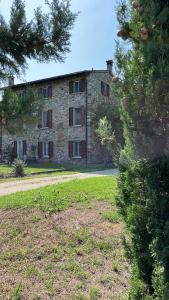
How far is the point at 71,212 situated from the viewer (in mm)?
7109

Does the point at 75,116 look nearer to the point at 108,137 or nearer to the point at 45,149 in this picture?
the point at 45,149

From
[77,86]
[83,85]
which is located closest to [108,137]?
[83,85]

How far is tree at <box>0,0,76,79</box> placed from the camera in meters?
5.61

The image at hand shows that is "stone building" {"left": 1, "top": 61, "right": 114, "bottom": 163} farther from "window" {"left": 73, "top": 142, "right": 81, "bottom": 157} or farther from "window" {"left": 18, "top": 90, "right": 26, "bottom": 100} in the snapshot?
"window" {"left": 18, "top": 90, "right": 26, "bottom": 100}

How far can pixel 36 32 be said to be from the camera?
5695 millimetres

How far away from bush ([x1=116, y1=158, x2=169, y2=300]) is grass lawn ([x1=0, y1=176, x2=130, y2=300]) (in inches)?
21.3

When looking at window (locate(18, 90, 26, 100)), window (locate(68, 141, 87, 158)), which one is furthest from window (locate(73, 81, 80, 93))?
window (locate(18, 90, 26, 100))

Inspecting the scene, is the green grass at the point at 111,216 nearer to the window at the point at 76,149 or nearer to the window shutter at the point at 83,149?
the window shutter at the point at 83,149

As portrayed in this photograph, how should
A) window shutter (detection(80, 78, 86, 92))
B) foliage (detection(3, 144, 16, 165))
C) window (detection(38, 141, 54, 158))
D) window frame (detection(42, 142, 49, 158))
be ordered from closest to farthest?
window shutter (detection(80, 78, 86, 92)), window (detection(38, 141, 54, 158)), window frame (detection(42, 142, 49, 158)), foliage (detection(3, 144, 16, 165))

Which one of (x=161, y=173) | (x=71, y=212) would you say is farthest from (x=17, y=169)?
(x=161, y=173)

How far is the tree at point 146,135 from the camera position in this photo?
2564mm

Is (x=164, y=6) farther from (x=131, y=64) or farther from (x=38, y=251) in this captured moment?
(x=38, y=251)

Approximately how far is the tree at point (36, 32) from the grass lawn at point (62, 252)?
252 cm

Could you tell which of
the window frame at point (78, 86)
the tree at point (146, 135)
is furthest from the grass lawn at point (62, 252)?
the window frame at point (78, 86)
